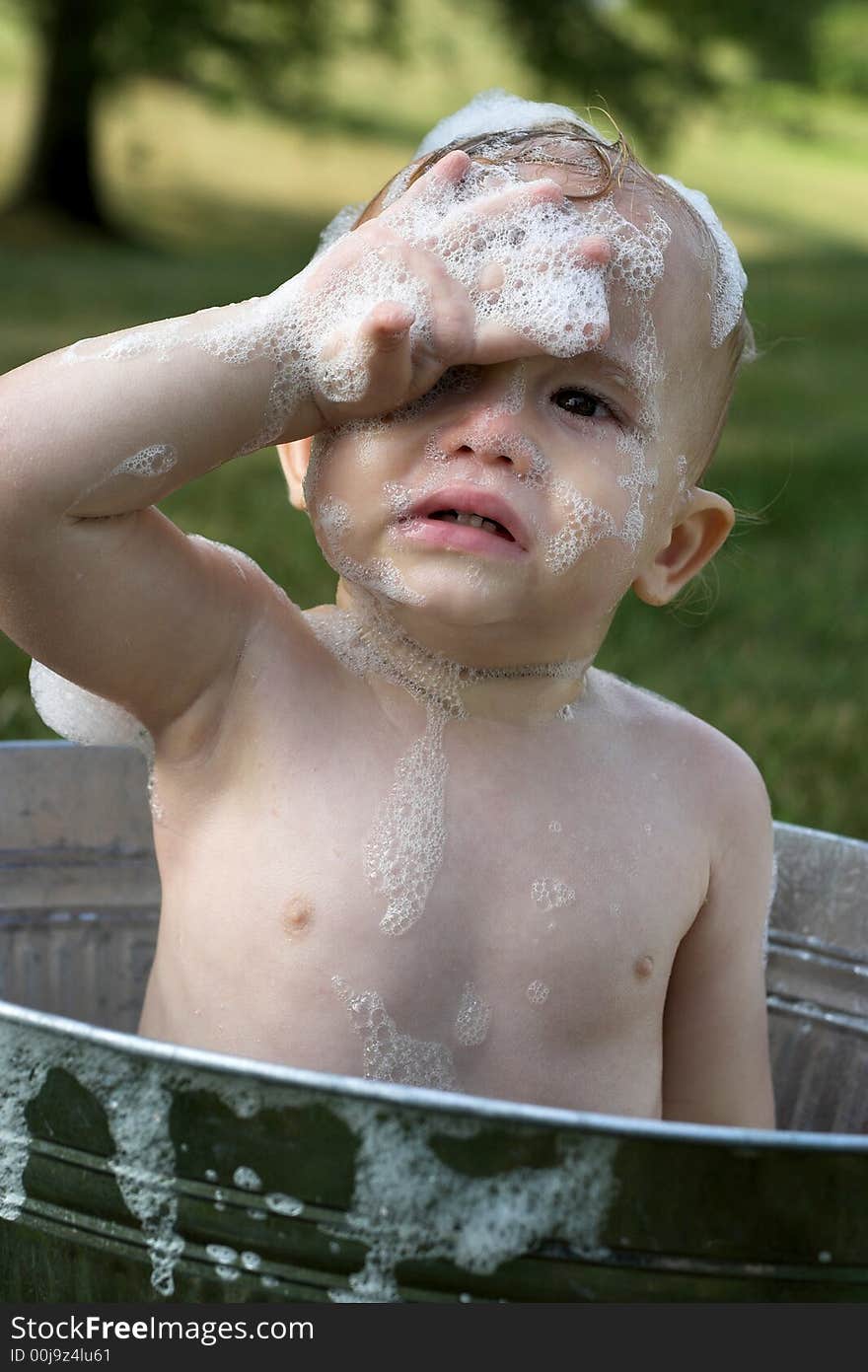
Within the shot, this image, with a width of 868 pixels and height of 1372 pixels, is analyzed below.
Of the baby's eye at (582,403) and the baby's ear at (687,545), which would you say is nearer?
the baby's eye at (582,403)

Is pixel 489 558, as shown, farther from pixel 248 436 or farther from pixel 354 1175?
pixel 354 1175

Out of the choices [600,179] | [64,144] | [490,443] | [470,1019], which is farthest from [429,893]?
[64,144]

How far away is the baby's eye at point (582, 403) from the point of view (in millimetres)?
1051

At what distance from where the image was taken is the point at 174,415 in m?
0.95

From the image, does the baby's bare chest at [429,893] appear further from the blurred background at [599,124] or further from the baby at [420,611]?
the blurred background at [599,124]

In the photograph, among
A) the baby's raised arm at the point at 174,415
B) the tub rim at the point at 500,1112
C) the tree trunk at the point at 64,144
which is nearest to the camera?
the tub rim at the point at 500,1112

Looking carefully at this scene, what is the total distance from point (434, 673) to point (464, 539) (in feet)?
0.45

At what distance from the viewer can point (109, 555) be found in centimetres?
98

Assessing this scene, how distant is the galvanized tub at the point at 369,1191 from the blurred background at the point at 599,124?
0.71 m

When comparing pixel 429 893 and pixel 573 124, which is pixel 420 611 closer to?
pixel 429 893

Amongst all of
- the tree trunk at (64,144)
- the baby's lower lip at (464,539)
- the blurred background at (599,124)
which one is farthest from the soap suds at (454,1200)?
the tree trunk at (64,144)

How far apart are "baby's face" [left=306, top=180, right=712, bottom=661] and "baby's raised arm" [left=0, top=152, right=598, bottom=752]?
32 millimetres

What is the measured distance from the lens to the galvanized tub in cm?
74

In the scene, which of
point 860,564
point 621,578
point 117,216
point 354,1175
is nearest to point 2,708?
point 621,578
